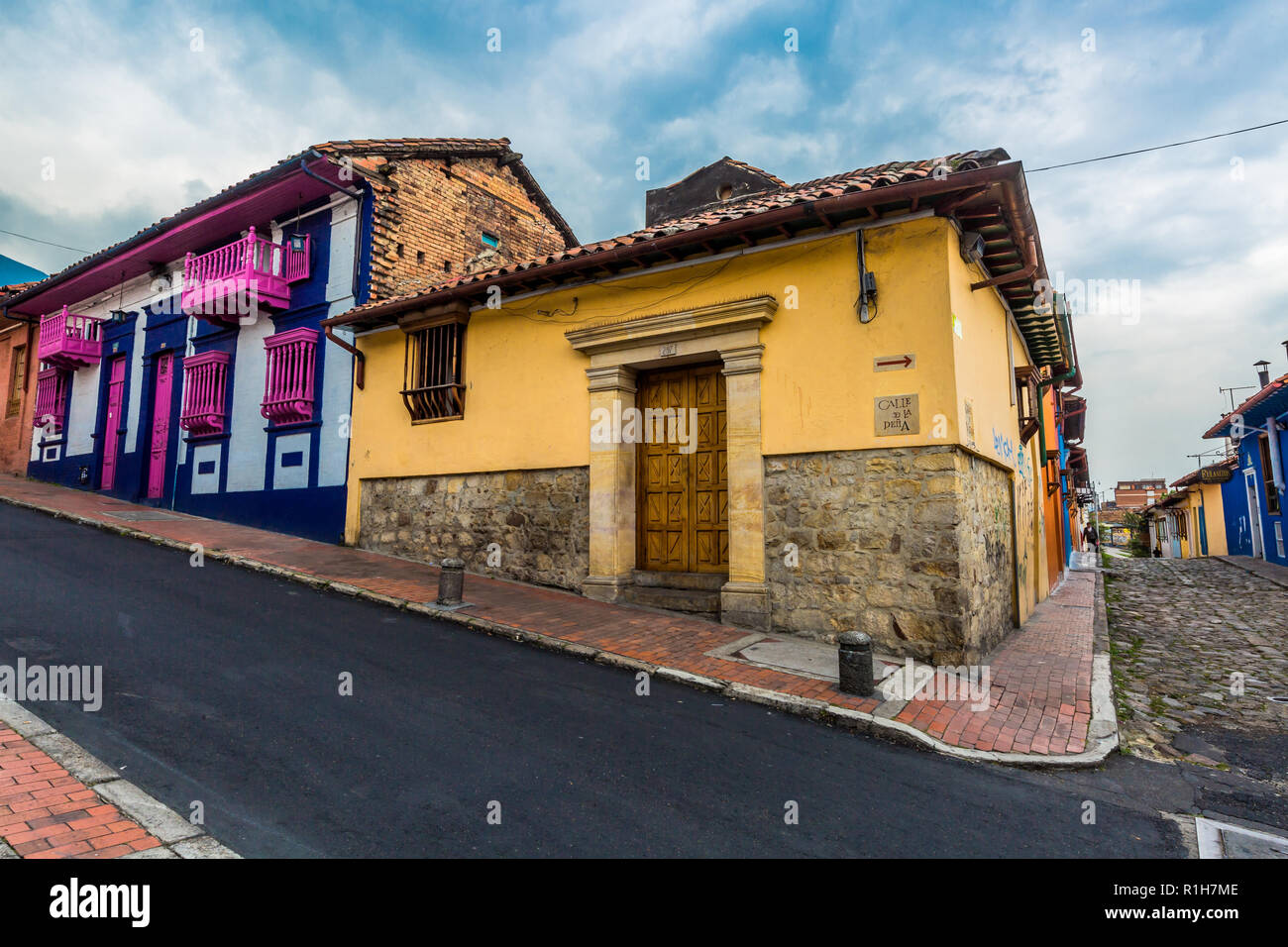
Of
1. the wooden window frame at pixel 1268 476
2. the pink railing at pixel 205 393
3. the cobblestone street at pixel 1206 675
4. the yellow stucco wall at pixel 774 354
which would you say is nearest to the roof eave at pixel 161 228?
the pink railing at pixel 205 393

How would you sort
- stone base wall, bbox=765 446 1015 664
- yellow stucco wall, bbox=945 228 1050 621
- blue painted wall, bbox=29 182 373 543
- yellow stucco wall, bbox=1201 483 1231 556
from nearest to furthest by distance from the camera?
stone base wall, bbox=765 446 1015 664 < yellow stucco wall, bbox=945 228 1050 621 < blue painted wall, bbox=29 182 373 543 < yellow stucco wall, bbox=1201 483 1231 556

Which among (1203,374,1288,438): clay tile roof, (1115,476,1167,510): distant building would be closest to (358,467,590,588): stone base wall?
(1203,374,1288,438): clay tile roof

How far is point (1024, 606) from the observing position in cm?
916

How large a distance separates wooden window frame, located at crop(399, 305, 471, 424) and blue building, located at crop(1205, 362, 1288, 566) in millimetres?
15199

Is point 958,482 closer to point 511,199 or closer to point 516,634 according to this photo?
point 516,634

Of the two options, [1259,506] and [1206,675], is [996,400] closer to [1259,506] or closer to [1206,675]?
[1206,675]

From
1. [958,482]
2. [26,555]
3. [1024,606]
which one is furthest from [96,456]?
[1024,606]

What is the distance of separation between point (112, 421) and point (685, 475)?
1585cm

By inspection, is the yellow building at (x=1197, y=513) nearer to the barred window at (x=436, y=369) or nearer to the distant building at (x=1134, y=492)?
the barred window at (x=436, y=369)

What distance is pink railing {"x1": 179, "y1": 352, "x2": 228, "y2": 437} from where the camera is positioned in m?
12.8

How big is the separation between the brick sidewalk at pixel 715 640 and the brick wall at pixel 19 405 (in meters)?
9.95

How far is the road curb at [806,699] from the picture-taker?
3.97 m

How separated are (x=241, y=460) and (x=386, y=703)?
34.2ft

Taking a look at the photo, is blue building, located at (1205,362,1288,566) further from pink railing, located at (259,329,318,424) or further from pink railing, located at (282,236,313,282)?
pink railing, located at (282,236,313,282)
